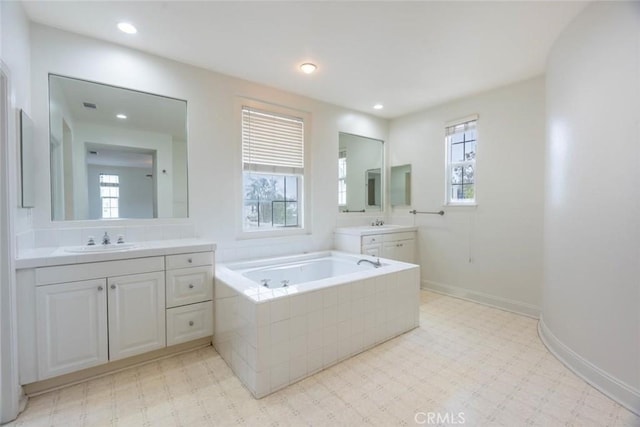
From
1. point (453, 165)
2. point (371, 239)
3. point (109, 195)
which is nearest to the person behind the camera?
point (109, 195)

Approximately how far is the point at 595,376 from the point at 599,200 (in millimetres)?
1150

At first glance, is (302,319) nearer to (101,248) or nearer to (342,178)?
(101,248)

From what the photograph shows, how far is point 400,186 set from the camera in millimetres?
4480

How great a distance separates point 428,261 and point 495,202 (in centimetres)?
122

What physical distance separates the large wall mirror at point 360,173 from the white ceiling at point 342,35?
1.13 meters

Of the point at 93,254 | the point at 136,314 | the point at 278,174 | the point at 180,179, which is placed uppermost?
the point at 278,174

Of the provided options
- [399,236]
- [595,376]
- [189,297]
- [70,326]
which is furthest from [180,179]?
[595,376]

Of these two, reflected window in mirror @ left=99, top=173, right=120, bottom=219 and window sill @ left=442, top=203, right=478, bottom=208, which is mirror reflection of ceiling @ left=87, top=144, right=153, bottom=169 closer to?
reflected window in mirror @ left=99, top=173, right=120, bottom=219

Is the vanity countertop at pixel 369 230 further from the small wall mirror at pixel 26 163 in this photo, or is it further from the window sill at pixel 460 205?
the small wall mirror at pixel 26 163

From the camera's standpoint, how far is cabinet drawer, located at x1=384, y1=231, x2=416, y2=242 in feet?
12.8

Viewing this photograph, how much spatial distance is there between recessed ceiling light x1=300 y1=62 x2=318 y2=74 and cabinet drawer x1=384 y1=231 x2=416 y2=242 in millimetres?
2213

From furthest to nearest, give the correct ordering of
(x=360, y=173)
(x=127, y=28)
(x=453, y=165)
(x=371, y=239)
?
(x=360, y=173) → (x=453, y=165) → (x=371, y=239) → (x=127, y=28)

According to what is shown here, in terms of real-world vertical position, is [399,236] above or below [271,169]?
below

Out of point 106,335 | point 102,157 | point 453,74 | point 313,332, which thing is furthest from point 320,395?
point 453,74
